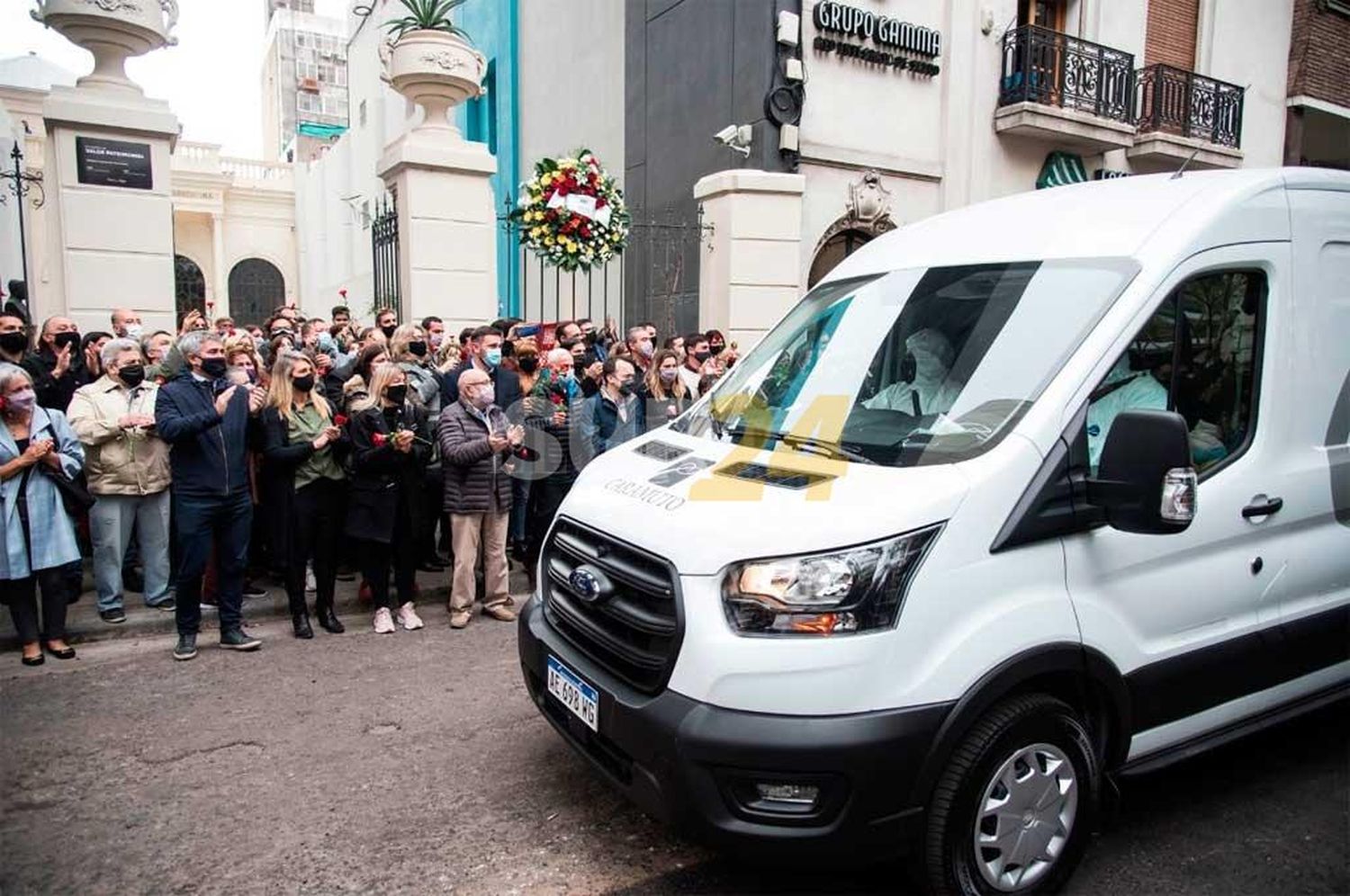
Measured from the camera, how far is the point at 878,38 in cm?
1280

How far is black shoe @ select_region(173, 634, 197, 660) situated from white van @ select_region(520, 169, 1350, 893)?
9.82 ft

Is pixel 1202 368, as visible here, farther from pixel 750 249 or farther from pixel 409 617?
pixel 750 249

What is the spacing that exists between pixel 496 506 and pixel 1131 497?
446 centimetres

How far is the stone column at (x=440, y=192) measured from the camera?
909cm

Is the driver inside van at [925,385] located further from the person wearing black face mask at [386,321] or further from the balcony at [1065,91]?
the balcony at [1065,91]

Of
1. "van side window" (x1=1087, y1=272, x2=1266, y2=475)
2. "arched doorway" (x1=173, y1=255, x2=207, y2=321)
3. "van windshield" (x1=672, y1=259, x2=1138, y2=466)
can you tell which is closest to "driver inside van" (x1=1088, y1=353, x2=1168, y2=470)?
"van side window" (x1=1087, y1=272, x2=1266, y2=475)

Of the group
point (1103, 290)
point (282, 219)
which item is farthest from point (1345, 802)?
point (282, 219)

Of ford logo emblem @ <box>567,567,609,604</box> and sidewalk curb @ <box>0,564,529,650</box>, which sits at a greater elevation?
ford logo emblem @ <box>567,567,609,604</box>

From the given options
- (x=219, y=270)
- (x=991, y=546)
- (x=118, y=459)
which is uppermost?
(x=219, y=270)

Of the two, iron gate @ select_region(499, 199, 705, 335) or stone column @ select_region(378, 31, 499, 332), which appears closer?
stone column @ select_region(378, 31, 499, 332)

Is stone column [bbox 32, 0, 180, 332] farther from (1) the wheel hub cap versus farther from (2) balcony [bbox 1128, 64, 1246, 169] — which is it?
(2) balcony [bbox 1128, 64, 1246, 169]

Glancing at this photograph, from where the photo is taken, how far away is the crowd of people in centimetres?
541

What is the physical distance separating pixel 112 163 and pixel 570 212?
4191mm

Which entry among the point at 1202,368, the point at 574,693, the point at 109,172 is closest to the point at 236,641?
the point at 574,693
